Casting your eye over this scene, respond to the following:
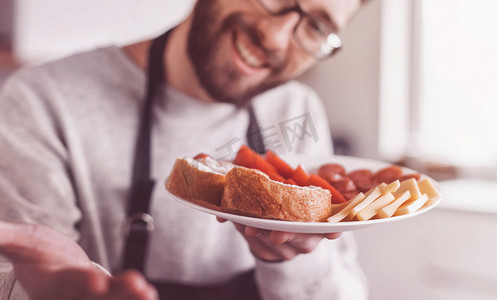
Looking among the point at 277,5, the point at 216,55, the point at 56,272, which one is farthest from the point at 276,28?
the point at 56,272

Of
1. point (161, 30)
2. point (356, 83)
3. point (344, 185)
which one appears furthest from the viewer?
point (161, 30)

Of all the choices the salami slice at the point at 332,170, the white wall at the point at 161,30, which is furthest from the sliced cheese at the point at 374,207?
the white wall at the point at 161,30

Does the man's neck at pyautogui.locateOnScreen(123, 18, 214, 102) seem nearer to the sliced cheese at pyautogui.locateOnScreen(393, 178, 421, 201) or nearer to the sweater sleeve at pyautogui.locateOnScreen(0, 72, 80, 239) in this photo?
the sweater sleeve at pyautogui.locateOnScreen(0, 72, 80, 239)

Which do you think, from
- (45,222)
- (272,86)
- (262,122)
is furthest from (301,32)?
(45,222)

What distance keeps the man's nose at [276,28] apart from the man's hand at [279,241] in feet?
1.61

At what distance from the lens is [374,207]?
1.35 feet

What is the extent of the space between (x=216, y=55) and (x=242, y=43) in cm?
7

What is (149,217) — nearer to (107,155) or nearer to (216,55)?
Result: (107,155)

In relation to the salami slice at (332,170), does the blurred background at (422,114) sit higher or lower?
lower

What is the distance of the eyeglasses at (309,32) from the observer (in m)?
0.86

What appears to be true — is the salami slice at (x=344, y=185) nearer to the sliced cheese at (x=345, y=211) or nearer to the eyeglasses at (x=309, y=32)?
the sliced cheese at (x=345, y=211)

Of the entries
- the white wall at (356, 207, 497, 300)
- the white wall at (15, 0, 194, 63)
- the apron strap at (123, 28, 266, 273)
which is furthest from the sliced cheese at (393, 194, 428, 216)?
the white wall at (15, 0, 194, 63)

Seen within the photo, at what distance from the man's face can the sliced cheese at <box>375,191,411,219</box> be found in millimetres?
551

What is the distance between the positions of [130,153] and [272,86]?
0.40 meters
